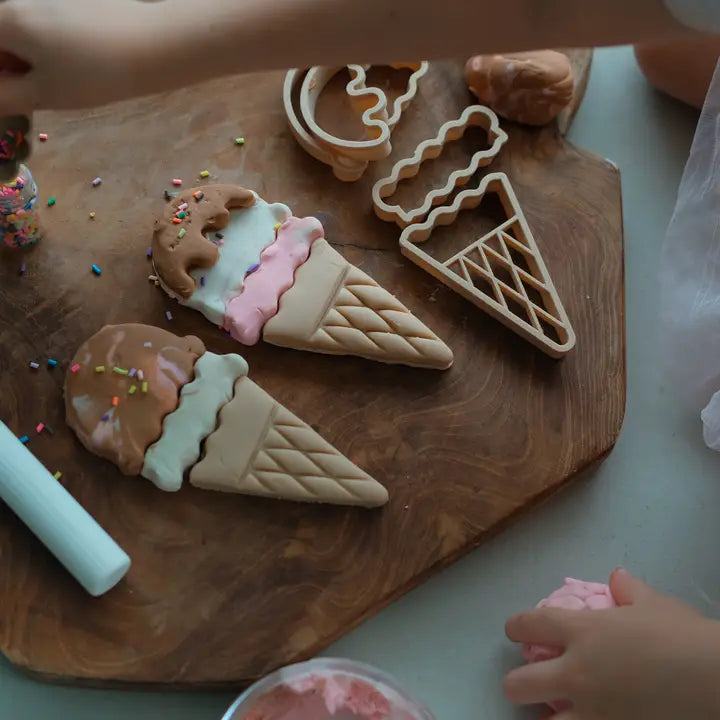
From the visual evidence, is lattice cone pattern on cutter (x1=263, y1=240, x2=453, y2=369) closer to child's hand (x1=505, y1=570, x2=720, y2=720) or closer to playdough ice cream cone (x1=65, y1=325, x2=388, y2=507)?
playdough ice cream cone (x1=65, y1=325, x2=388, y2=507)

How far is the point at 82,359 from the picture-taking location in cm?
89

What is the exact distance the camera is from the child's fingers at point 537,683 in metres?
0.80

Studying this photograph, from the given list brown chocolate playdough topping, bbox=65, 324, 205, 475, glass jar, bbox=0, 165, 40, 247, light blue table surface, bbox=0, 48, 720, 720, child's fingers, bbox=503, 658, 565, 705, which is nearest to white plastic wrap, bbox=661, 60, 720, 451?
light blue table surface, bbox=0, 48, 720, 720

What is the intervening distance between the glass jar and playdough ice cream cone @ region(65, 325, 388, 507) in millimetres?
166

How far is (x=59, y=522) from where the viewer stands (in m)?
0.82

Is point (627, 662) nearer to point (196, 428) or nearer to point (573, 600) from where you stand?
point (573, 600)

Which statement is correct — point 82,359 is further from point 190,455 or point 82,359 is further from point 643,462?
point 643,462

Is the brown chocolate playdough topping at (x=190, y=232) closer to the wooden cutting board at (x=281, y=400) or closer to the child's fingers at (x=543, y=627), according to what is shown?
the wooden cutting board at (x=281, y=400)

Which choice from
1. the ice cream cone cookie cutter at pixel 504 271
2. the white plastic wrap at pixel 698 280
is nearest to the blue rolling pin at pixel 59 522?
the ice cream cone cookie cutter at pixel 504 271

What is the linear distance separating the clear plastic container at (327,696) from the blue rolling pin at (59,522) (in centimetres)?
17

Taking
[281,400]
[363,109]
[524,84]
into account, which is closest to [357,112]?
[363,109]

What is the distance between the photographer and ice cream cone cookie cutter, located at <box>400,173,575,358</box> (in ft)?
3.13

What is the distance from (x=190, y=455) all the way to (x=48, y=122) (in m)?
0.47

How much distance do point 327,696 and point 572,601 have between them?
256 mm
